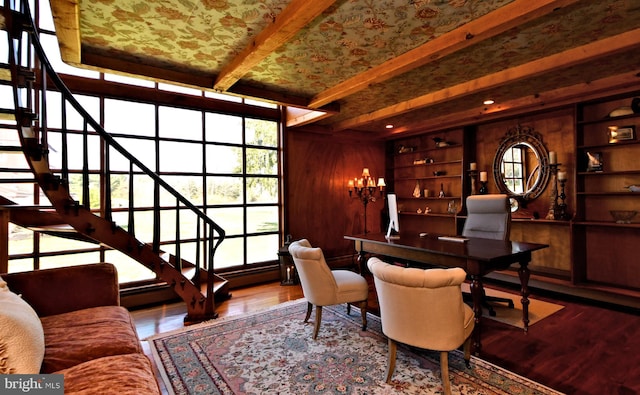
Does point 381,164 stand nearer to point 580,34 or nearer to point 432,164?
point 432,164

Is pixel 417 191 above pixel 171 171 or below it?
below

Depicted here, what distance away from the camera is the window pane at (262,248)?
15.1 feet

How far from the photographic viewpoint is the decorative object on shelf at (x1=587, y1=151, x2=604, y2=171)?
3767 mm

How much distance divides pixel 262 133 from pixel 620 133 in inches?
177

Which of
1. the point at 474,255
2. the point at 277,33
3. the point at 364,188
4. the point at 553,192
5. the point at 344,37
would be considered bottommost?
the point at 474,255

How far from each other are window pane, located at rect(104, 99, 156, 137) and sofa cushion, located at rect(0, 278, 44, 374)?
2.57 meters

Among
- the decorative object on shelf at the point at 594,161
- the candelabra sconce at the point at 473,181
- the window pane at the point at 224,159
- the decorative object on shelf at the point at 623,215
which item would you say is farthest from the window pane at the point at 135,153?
the decorative object on shelf at the point at 623,215

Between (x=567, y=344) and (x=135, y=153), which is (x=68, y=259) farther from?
(x=567, y=344)

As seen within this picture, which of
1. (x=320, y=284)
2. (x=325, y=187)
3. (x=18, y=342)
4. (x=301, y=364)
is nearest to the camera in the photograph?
(x=18, y=342)

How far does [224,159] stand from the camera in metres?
4.42

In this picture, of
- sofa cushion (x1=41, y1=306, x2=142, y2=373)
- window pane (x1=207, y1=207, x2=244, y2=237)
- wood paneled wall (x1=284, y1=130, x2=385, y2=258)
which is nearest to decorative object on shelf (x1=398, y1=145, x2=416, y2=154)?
wood paneled wall (x1=284, y1=130, x2=385, y2=258)

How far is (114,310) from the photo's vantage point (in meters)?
2.28

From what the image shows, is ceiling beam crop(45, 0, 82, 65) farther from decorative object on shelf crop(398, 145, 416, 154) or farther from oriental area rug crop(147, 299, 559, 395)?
decorative object on shelf crop(398, 145, 416, 154)

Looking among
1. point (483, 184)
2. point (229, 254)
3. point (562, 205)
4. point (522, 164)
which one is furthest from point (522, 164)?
point (229, 254)
